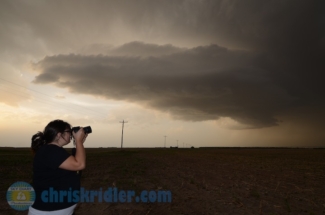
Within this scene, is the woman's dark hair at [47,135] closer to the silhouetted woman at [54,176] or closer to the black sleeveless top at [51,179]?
the silhouetted woman at [54,176]

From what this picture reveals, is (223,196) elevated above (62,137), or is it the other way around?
(62,137)

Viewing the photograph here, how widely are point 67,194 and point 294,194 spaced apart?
36.4ft

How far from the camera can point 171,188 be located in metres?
11.7

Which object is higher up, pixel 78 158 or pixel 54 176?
pixel 78 158

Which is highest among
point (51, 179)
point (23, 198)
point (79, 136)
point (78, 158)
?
point (79, 136)

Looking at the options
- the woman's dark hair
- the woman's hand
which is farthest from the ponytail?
the woman's hand

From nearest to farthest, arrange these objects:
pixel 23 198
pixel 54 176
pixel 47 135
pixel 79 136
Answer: pixel 54 176 < pixel 47 135 < pixel 79 136 < pixel 23 198

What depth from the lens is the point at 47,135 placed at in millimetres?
2932

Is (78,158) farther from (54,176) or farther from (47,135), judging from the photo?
(47,135)

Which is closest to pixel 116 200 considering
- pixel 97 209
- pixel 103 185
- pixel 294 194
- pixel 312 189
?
pixel 97 209

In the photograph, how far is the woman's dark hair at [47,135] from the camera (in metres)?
2.93

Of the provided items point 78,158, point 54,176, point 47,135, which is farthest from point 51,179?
point 47,135

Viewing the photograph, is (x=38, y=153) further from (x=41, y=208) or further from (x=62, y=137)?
(x=41, y=208)

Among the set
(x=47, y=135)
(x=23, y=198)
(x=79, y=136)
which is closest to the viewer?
(x=47, y=135)
